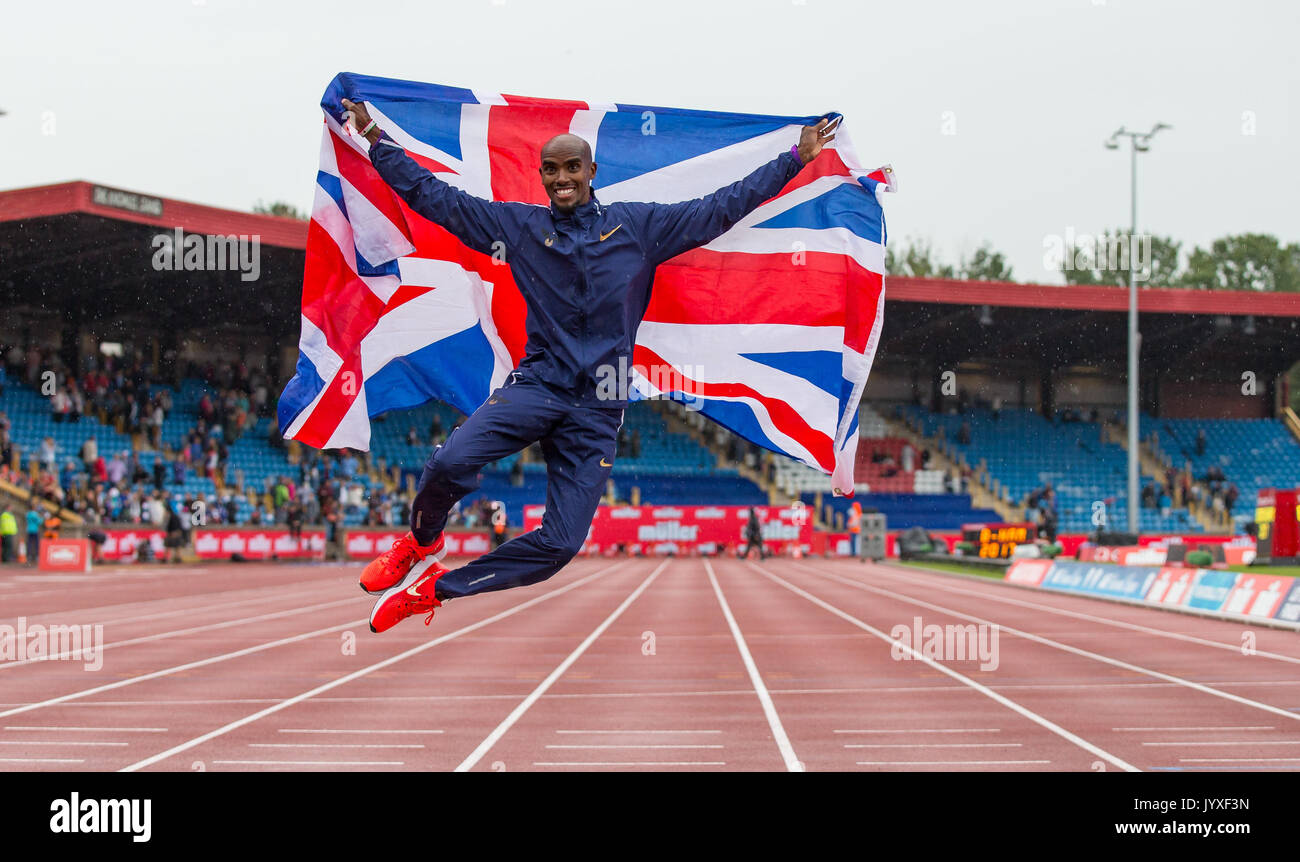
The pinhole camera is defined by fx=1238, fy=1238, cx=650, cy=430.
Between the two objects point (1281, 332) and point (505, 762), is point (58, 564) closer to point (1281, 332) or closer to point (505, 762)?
point (505, 762)

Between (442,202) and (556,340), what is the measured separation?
73 centimetres

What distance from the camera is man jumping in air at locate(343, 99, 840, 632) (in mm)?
4809

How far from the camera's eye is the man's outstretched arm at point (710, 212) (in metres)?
5.09

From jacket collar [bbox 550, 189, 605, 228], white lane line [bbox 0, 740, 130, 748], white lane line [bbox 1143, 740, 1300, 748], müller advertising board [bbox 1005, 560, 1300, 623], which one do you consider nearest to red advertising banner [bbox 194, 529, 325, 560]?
müller advertising board [bbox 1005, 560, 1300, 623]

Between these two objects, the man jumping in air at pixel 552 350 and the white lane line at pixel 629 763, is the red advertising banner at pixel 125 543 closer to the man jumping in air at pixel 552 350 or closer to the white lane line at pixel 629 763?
the white lane line at pixel 629 763

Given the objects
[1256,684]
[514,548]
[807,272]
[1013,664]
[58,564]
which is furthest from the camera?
[58,564]

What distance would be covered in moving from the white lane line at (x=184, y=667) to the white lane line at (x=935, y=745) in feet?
21.5

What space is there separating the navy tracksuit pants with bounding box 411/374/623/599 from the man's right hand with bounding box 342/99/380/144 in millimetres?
1184

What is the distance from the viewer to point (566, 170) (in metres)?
4.84

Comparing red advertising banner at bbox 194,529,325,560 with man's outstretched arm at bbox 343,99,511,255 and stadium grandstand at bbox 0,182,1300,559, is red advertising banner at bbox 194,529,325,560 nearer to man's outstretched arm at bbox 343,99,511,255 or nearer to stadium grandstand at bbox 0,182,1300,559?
stadium grandstand at bbox 0,182,1300,559

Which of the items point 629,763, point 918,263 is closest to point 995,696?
point 629,763
